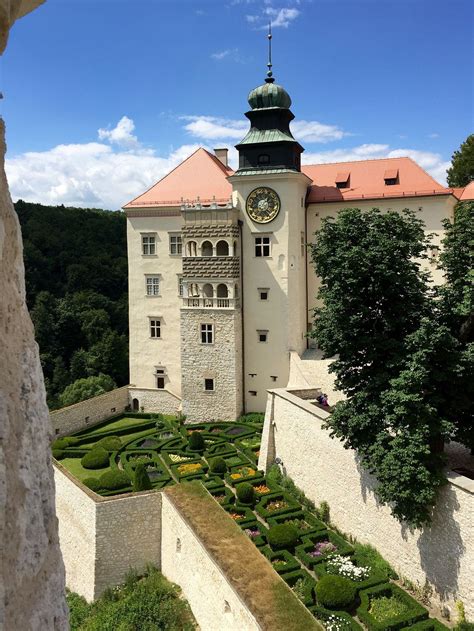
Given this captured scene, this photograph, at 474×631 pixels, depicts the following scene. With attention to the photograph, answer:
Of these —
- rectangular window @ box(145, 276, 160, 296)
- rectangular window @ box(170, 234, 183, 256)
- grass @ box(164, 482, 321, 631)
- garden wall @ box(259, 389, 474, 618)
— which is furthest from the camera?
rectangular window @ box(145, 276, 160, 296)

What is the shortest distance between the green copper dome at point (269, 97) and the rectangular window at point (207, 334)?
1089 centimetres

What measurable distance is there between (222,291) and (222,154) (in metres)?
9.45

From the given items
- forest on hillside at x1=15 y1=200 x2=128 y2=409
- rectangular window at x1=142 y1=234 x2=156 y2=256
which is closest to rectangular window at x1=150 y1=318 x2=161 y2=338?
rectangular window at x1=142 y1=234 x2=156 y2=256

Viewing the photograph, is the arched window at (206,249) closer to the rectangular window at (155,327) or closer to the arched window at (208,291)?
the arched window at (208,291)

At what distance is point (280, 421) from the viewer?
1956 cm

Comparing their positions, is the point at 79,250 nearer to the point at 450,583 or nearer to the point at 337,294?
the point at 337,294

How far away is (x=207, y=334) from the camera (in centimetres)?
2594

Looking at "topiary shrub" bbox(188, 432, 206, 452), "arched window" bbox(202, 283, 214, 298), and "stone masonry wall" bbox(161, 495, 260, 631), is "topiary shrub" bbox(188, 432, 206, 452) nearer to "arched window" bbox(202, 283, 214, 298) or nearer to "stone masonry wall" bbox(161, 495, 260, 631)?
"stone masonry wall" bbox(161, 495, 260, 631)

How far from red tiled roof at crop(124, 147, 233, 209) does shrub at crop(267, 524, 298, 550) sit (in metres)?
17.1

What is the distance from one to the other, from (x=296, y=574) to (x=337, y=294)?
703 centimetres

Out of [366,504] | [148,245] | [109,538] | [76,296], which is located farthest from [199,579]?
[76,296]

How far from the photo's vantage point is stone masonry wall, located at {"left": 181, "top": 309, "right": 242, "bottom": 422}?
25531 millimetres

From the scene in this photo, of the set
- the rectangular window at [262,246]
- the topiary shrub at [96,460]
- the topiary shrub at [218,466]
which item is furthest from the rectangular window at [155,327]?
the topiary shrub at [218,466]

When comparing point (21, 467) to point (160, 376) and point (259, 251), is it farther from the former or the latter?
point (160, 376)
